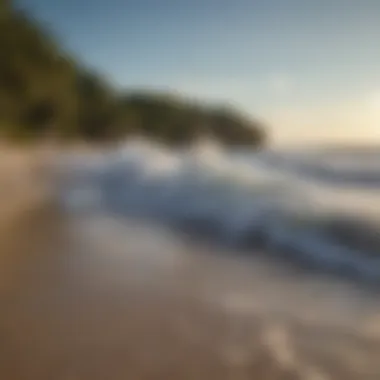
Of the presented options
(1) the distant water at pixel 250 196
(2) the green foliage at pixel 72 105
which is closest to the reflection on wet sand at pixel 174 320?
(1) the distant water at pixel 250 196

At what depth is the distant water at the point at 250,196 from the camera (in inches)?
40.6

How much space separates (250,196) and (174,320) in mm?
896

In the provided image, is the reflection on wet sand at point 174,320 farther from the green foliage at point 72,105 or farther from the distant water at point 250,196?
the green foliage at point 72,105

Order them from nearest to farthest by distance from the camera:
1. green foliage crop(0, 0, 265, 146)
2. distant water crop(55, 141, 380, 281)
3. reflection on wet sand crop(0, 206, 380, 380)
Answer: reflection on wet sand crop(0, 206, 380, 380)
distant water crop(55, 141, 380, 281)
green foliage crop(0, 0, 265, 146)

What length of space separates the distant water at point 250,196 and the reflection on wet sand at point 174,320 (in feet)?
0.50

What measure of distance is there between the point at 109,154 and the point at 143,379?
2.50 m

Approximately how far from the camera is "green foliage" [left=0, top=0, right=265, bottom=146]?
7.54 feet

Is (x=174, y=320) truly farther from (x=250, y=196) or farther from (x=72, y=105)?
(x=72, y=105)

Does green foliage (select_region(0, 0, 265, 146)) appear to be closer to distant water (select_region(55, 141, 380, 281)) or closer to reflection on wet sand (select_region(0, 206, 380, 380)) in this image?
distant water (select_region(55, 141, 380, 281))

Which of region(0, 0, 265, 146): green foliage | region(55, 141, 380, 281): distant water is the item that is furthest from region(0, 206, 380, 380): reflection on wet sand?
region(0, 0, 265, 146): green foliage

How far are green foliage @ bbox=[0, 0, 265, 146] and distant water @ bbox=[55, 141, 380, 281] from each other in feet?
0.42

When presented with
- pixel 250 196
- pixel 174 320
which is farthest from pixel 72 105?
pixel 174 320

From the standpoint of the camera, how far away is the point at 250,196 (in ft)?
5.03

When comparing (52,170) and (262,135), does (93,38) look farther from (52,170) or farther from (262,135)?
(52,170)
